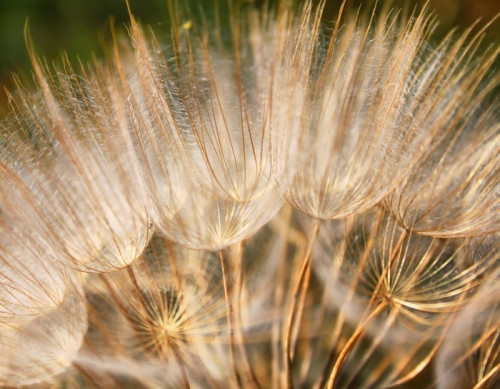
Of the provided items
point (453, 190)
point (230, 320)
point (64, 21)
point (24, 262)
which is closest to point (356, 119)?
point (453, 190)

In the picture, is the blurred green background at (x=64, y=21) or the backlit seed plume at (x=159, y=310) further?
the blurred green background at (x=64, y=21)

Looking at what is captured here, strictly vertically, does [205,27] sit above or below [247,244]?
above

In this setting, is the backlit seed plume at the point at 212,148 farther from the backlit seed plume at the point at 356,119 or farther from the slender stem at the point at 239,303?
the slender stem at the point at 239,303

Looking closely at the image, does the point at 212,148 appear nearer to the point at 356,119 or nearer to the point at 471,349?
the point at 356,119

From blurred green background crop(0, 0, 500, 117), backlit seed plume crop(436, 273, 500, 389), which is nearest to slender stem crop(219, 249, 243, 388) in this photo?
backlit seed plume crop(436, 273, 500, 389)

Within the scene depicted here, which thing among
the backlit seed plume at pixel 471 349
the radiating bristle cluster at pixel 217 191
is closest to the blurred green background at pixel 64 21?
the radiating bristle cluster at pixel 217 191

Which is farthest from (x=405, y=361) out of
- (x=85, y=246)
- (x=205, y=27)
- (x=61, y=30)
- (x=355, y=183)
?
(x=61, y=30)

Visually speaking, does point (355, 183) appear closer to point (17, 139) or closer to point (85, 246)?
point (85, 246)
